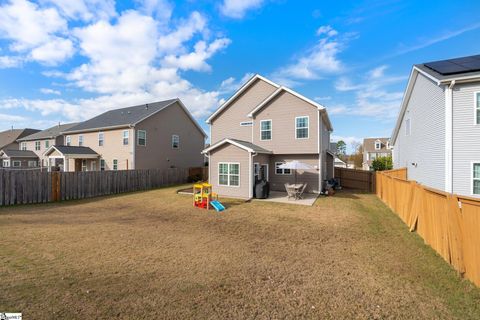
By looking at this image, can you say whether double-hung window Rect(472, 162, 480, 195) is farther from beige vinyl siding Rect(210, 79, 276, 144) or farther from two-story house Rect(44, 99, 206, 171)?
two-story house Rect(44, 99, 206, 171)

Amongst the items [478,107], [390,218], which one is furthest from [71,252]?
[478,107]

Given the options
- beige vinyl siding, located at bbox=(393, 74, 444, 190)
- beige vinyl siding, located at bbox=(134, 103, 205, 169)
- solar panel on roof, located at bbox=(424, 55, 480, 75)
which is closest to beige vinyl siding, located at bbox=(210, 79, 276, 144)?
beige vinyl siding, located at bbox=(134, 103, 205, 169)

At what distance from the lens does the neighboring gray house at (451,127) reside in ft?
31.0

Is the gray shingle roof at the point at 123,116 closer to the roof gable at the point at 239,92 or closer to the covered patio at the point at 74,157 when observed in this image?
the covered patio at the point at 74,157

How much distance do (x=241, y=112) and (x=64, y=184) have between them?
13.5 meters

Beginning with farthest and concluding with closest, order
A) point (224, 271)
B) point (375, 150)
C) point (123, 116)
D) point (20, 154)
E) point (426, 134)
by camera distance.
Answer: point (375, 150), point (20, 154), point (123, 116), point (426, 134), point (224, 271)

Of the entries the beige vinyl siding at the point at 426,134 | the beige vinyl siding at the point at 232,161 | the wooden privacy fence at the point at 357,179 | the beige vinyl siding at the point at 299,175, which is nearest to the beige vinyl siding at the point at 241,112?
the beige vinyl siding at the point at 299,175

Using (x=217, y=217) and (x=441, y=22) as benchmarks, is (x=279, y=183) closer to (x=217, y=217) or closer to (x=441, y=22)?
(x=217, y=217)

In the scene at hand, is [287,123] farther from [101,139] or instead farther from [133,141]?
[101,139]

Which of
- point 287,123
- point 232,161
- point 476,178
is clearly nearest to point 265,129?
point 287,123

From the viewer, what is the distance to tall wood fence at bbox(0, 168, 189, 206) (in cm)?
1172

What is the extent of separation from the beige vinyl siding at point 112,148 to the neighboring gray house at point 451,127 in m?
22.9

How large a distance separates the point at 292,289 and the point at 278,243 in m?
2.48

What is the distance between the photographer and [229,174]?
15109mm
